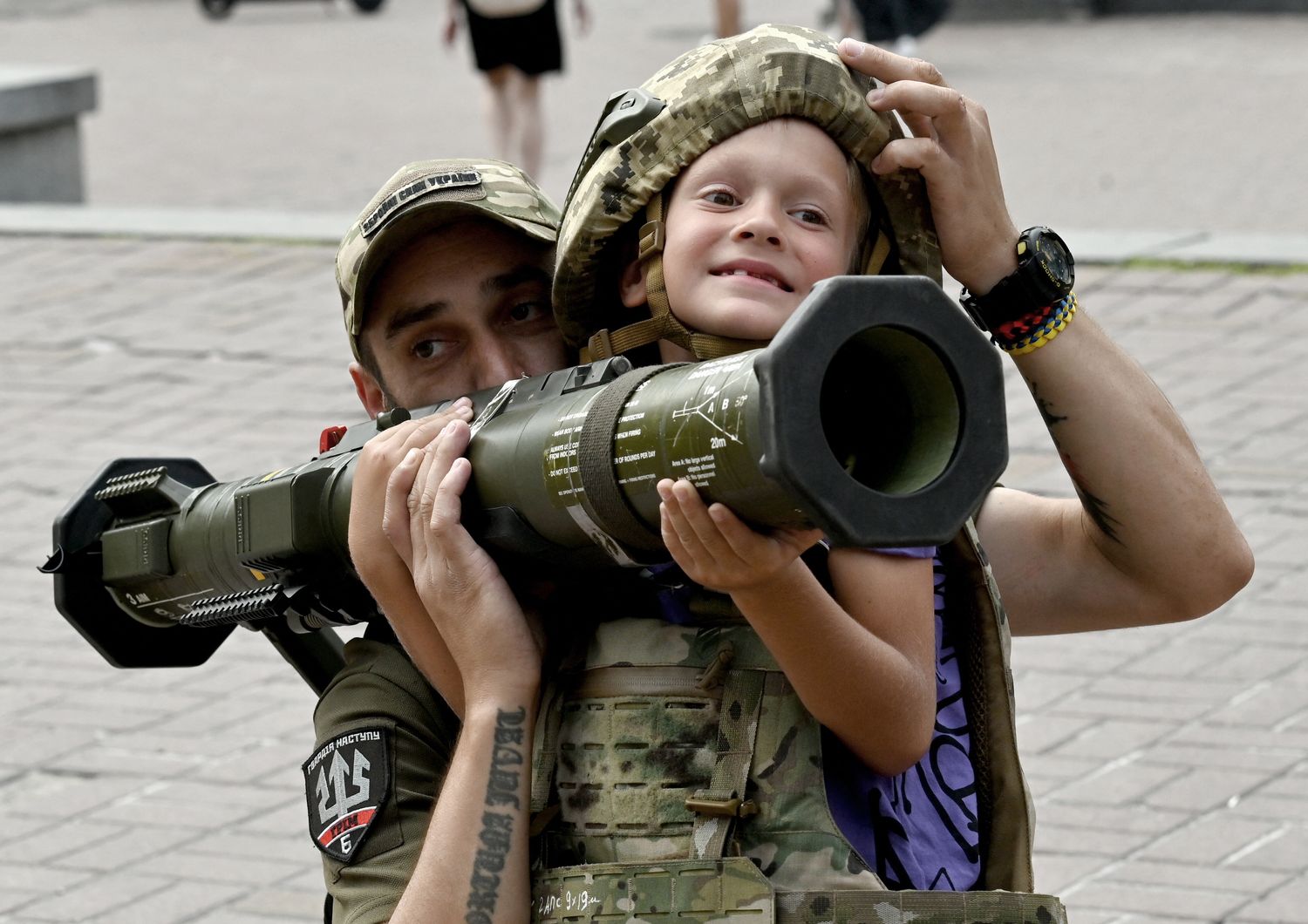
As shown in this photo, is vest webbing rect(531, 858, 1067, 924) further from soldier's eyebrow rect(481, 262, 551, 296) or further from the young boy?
soldier's eyebrow rect(481, 262, 551, 296)

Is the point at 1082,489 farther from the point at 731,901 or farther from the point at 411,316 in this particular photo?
the point at 411,316

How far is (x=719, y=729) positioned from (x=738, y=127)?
0.65 metres

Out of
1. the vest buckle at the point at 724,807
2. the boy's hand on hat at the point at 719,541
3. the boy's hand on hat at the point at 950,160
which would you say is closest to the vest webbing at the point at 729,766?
the vest buckle at the point at 724,807

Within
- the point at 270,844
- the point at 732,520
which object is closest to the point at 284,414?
the point at 270,844

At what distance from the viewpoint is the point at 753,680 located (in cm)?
209

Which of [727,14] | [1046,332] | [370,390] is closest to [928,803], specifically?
[1046,332]

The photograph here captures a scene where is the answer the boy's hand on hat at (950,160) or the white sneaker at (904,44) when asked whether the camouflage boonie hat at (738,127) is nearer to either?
the boy's hand on hat at (950,160)

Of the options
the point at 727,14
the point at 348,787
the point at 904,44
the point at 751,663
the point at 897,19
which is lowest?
the point at 904,44

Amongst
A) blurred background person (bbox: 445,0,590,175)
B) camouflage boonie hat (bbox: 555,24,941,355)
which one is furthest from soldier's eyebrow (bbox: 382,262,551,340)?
blurred background person (bbox: 445,0,590,175)

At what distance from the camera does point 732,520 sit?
1707mm

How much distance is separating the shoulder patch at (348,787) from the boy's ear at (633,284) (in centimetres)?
56

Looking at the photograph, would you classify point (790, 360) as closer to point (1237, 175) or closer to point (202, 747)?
point (202, 747)

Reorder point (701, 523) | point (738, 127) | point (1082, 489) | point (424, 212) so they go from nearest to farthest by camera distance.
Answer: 1. point (701, 523)
2. point (738, 127)
3. point (1082, 489)
4. point (424, 212)

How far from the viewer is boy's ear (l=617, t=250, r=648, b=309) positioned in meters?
2.33
